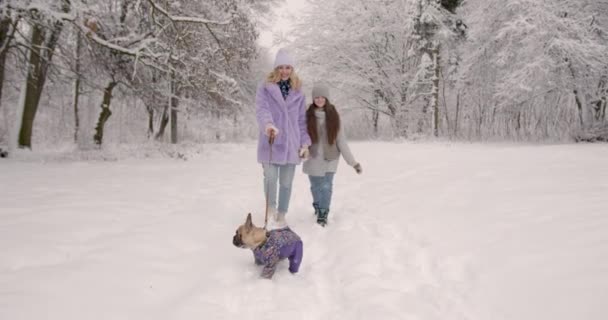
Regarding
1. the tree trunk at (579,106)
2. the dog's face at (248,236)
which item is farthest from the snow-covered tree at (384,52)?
the dog's face at (248,236)

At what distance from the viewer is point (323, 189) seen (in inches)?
171

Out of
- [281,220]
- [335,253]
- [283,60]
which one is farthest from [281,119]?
[335,253]

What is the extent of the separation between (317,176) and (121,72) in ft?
19.4

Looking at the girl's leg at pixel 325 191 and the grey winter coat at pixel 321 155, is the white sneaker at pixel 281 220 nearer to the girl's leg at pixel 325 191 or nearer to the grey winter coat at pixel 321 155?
the girl's leg at pixel 325 191

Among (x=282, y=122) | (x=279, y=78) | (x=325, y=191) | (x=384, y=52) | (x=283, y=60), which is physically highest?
(x=384, y=52)

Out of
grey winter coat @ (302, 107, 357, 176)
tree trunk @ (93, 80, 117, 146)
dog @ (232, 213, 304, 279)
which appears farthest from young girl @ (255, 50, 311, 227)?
tree trunk @ (93, 80, 117, 146)

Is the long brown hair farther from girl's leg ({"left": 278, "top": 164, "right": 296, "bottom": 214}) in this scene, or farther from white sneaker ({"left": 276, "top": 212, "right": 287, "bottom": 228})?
white sneaker ({"left": 276, "top": 212, "right": 287, "bottom": 228})

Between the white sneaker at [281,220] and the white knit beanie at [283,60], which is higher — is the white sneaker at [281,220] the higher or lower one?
the lower one

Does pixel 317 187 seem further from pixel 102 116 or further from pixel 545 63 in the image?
pixel 102 116

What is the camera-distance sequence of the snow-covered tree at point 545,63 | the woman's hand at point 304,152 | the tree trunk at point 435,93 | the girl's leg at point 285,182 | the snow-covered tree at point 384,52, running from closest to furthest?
the woman's hand at point 304,152
the girl's leg at point 285,182
the snow-covered tree at point 545,63
the tree trunk at point 435,93
the snow-covered tree at point 384,52

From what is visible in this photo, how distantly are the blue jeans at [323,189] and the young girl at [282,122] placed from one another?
39 cm

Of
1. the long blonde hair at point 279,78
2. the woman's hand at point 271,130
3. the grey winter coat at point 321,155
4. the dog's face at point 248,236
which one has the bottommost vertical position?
the dog's face at point 248,236

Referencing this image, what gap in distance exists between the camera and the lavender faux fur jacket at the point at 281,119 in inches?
150

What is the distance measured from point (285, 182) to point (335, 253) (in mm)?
1106
